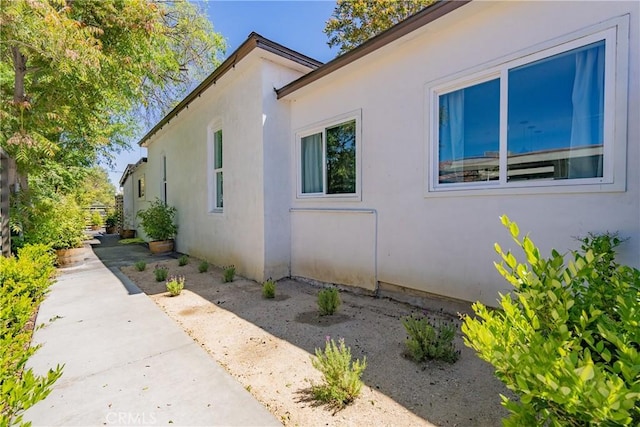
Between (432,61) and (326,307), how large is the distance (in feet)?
12.3

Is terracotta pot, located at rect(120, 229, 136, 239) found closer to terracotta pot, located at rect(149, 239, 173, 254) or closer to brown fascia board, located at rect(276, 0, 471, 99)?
terracotta pot, located at rect(149, 239, 173, 254)

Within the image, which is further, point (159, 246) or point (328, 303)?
point (159, 246)

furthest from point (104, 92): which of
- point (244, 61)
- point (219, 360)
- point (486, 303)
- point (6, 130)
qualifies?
point (486, 303)

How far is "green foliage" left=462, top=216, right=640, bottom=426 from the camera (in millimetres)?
1025

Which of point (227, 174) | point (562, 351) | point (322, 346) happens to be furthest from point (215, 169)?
point (562, 351)

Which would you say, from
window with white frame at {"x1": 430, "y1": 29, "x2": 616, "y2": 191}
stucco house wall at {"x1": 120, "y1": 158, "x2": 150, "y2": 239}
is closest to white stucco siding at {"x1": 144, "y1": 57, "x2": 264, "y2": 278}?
window with white frame at {"x1": 430, "y1": 29, "x2": 616, "y2": 191}

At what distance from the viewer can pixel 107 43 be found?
262 inches

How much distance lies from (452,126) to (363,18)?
1110 centimetres

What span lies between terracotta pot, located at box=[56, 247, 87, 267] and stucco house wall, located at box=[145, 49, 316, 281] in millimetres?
2760

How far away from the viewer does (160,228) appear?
33.6 feet

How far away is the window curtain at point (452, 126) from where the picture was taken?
407 centimetres

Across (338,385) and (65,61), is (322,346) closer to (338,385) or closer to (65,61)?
(338,385)

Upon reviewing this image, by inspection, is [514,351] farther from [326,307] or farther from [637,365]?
[326,307]

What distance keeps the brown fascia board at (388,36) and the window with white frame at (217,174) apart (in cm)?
317
